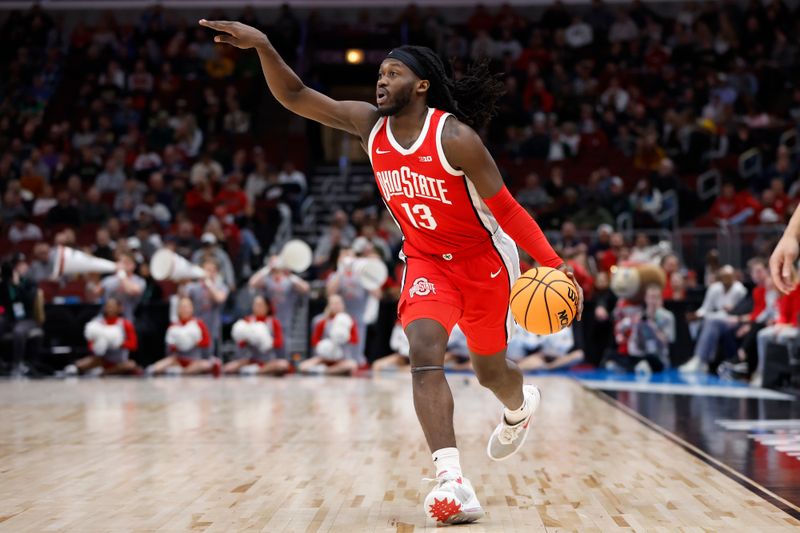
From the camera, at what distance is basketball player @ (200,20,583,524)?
15.6 ft

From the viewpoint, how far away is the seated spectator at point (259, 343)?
1439cm

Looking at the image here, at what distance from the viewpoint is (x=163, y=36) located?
78.5 ft

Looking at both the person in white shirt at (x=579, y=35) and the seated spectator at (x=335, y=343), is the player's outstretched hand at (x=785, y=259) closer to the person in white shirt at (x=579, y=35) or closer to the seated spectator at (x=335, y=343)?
the seated spectator at (x=335, y=343)

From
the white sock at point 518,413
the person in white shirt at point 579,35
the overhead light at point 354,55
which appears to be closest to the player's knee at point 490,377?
the white sock at point 518,413

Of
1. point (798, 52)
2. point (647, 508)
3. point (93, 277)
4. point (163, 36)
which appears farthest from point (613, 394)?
point (163, 36)

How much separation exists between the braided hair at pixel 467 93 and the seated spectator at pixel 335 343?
29.5 feet

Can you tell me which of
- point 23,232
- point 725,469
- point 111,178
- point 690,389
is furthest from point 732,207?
point 725,469

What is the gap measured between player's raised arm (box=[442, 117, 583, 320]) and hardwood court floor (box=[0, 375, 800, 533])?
997 millimetres

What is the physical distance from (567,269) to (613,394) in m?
6.37

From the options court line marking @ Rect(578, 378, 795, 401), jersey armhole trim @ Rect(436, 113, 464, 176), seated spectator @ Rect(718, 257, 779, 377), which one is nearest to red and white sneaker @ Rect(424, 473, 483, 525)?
jersey armhole trim @ Rect(436, 113, 464, 176)

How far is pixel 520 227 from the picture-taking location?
16.0 ft

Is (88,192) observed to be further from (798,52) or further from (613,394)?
(798,52)

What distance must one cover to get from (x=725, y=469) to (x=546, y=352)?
9.03m

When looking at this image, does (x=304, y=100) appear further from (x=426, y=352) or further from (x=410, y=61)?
(x=426, y=352)
